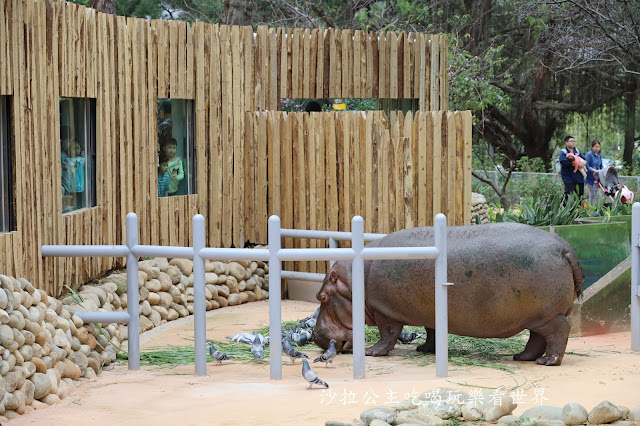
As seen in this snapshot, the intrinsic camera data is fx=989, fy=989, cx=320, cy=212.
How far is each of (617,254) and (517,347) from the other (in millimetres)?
2302

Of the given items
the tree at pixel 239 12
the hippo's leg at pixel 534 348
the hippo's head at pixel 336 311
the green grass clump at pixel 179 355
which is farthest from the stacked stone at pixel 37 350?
the tree at pixel 239 12

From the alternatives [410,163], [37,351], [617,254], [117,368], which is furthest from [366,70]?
[37,351]

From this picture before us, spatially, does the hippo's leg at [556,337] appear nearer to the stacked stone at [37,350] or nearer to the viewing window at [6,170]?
the stacked stone at [37,350]

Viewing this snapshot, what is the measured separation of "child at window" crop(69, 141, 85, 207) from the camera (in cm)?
954

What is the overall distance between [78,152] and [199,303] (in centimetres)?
280

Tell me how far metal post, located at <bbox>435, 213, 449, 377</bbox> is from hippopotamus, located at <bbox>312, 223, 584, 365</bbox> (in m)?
0.52

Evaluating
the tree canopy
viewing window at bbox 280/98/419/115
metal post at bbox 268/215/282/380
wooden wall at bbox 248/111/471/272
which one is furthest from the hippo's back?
the tree canopy

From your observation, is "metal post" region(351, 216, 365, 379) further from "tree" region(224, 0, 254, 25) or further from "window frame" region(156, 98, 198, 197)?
"tree" region(224, 0, 254, 25)

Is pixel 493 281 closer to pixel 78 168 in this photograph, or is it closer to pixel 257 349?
pixel 257 349

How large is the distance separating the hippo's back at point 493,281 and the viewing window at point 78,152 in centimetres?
321

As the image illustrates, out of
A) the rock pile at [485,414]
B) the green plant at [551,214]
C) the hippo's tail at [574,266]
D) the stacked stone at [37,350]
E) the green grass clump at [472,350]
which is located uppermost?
the green plant at [551,214]

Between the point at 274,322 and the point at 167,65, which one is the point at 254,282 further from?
the point at 274,322

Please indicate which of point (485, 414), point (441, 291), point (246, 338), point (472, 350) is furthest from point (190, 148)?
point (485, 414)

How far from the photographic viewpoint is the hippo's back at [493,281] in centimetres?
795
